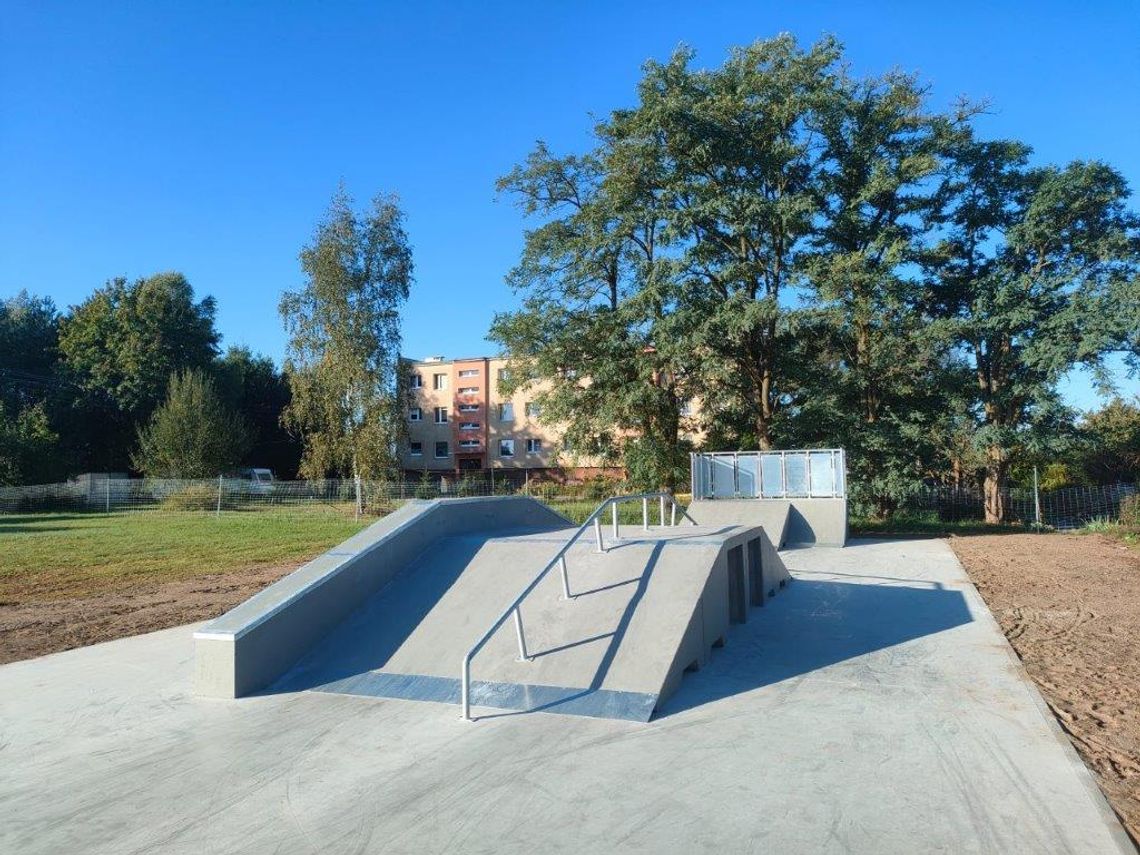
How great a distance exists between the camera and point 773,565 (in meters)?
10.4

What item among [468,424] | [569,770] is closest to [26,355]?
[468,424]

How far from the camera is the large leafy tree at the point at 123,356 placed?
148ft

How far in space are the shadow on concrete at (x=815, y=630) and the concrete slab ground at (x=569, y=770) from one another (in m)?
0.06

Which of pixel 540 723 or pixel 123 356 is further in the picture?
pixel 123 356

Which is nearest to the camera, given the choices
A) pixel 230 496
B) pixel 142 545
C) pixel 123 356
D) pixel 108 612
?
pixel 108 612

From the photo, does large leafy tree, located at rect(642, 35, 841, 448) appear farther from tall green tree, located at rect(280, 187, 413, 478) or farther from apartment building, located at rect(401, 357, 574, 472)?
apartment building, located at rect(401, 357, 574, 472)

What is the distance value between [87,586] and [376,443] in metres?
19.0

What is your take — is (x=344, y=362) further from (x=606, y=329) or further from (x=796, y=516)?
(x=796, y=516)

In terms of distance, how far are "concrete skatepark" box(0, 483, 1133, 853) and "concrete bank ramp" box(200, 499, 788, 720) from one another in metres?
0.03

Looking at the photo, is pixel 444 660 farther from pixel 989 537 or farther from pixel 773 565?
pixel 989 537

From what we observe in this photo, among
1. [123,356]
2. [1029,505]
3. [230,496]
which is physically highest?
[123,356]

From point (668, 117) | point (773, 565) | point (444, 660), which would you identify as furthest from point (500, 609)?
point (668, 117)

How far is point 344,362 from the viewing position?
31484 mm

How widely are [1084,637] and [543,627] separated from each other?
5.82 meters
